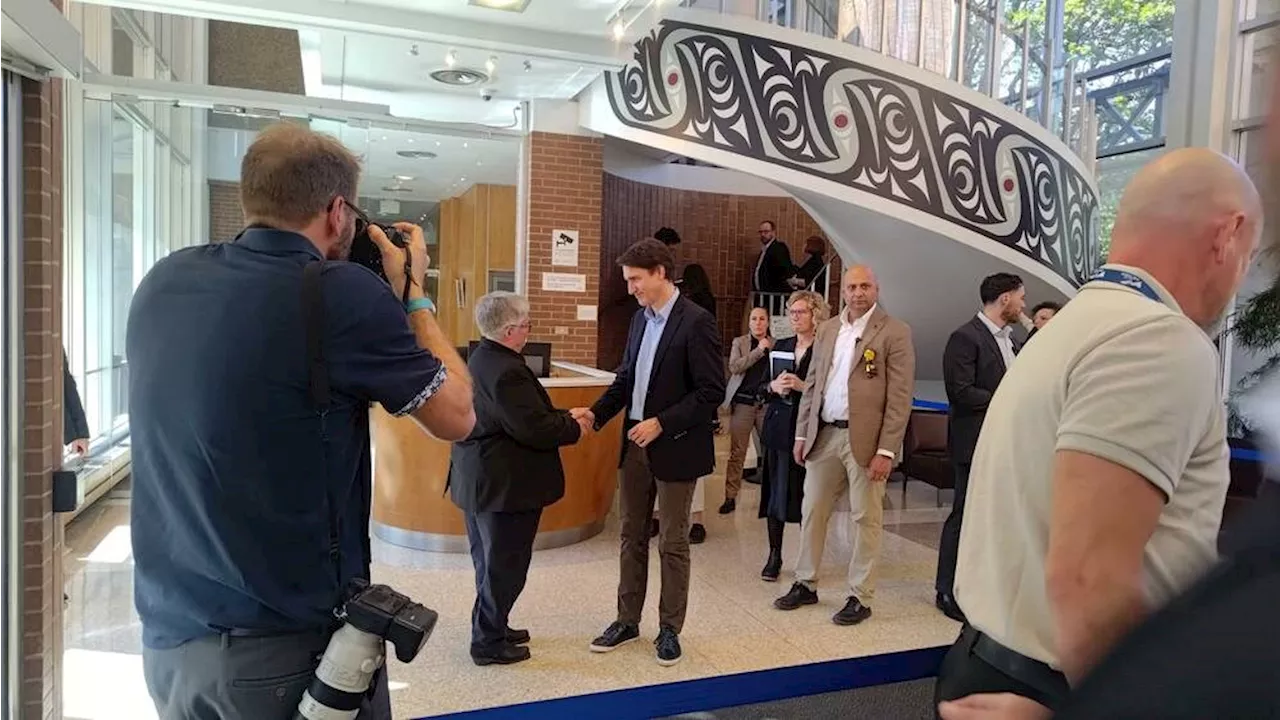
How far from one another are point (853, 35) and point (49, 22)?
761 cm

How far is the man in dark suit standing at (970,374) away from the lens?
171 inches

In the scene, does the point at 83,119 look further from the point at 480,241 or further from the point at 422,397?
the point at 422,397

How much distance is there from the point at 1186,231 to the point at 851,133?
6006 millimetres

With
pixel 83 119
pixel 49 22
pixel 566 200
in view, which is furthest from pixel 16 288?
pixel 566 200

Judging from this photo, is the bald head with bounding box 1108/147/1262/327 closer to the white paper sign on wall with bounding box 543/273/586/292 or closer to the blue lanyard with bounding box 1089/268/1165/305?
the blue lanyard with bounding box 1089/268/1165/305

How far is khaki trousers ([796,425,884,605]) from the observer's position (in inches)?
170

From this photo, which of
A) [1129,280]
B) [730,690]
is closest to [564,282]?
[730,690]

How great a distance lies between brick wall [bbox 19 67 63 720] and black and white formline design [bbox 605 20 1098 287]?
513 cm

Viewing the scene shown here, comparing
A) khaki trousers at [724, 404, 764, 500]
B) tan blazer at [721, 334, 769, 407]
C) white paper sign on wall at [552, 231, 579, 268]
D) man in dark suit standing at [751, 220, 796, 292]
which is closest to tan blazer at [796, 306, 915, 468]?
tan blazer at [721, 334, 769, 407]

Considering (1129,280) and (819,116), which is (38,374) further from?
(819,116)

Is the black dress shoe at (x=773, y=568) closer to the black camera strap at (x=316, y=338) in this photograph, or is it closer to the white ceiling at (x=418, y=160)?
the black camera strap at (x=316, y=338)

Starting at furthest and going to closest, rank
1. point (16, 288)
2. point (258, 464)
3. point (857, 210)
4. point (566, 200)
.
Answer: point (566, 200) → point (857, 210) → point (16, 288) → point (258, 464)

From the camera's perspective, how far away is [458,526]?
17.2 feet

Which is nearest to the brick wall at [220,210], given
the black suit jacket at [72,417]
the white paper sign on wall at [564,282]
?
the black suit jacket at [72,417]
